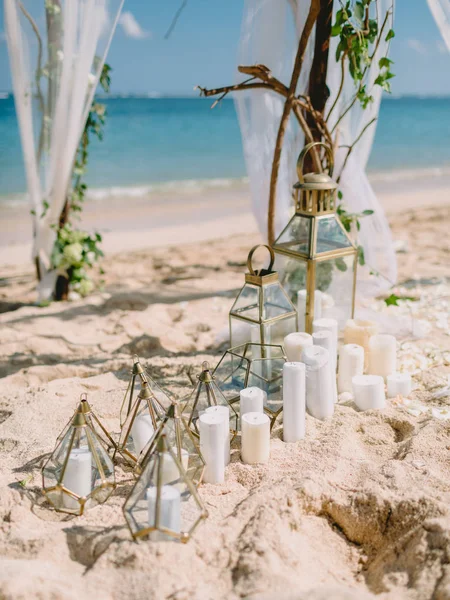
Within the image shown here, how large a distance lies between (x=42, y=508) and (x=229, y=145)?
584 inches

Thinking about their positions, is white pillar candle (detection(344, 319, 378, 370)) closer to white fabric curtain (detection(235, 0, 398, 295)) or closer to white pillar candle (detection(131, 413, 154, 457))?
white fabric curtain (detection(235, 0, 398, 295))

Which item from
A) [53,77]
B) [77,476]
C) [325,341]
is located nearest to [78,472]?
[77,476]

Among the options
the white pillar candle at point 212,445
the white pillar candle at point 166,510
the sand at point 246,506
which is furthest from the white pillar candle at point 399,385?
the white pillar candle at point 166,510

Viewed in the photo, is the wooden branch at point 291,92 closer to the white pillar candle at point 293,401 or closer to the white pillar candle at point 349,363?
the white pillar candle at point 349,363

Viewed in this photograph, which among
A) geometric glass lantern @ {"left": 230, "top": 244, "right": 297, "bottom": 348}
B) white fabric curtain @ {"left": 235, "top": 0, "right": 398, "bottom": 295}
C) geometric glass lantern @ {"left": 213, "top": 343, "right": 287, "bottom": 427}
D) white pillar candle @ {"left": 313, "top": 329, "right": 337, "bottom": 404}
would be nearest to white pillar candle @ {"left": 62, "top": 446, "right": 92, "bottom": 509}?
geometric glass lantern @ {"left": 213, "top": 343, "right": 287, "bottom": 427}

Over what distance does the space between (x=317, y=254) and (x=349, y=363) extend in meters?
0.41

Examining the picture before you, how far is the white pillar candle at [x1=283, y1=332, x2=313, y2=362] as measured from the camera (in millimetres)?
1911

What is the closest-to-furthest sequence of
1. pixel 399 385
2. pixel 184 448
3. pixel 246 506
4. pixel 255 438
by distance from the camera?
pixel 246 506, pixel 184 448, pixel 255 438, pixel 399 385

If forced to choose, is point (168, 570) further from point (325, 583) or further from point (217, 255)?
point (217, 255)

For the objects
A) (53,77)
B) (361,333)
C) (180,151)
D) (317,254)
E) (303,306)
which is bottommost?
(361,333)

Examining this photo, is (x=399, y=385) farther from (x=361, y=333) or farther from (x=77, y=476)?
(x=77, y=476)

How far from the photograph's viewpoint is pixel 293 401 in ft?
5.58

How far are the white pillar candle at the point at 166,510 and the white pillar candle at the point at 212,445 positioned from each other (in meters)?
0.26

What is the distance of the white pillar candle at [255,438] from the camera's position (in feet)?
5.24
